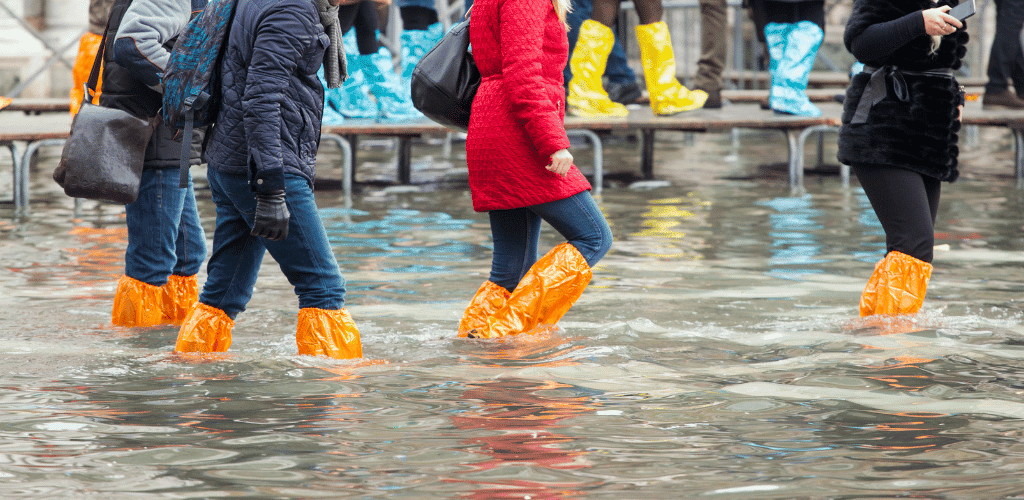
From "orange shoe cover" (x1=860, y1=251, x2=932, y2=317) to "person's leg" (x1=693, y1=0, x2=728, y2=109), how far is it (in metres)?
6.68

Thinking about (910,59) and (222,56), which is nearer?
(222,56)

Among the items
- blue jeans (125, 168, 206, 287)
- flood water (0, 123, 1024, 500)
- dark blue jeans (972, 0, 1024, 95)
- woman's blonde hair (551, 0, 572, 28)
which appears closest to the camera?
flood water (0, 123, 1024, 500)

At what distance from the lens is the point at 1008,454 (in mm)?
3654

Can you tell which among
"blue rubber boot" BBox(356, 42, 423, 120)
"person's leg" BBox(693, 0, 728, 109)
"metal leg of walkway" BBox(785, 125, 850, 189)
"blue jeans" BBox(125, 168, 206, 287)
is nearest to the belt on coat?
"blue jeans" BBox(125, 168, 206, 287)

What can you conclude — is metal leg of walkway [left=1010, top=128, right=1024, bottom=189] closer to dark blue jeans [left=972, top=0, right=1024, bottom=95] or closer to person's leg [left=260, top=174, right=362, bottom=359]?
dark blue jeans [left=972, top=0, right=1024, bottom=95]

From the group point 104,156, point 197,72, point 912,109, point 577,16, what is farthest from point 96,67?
point 577,16

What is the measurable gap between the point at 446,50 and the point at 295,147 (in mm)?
912

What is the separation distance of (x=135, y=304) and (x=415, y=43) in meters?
6.18

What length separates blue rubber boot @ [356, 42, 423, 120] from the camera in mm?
11188

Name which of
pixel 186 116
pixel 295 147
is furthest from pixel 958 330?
pixel 186 116

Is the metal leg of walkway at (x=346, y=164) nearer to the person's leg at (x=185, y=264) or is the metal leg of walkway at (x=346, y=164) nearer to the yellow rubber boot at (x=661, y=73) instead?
the yellow rubber boot at (x=661, y=73)

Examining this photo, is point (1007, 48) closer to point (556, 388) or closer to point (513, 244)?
point (513, 244)

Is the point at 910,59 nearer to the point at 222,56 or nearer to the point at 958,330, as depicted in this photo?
the point at 958,330

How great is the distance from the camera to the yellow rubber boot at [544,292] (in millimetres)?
5062
